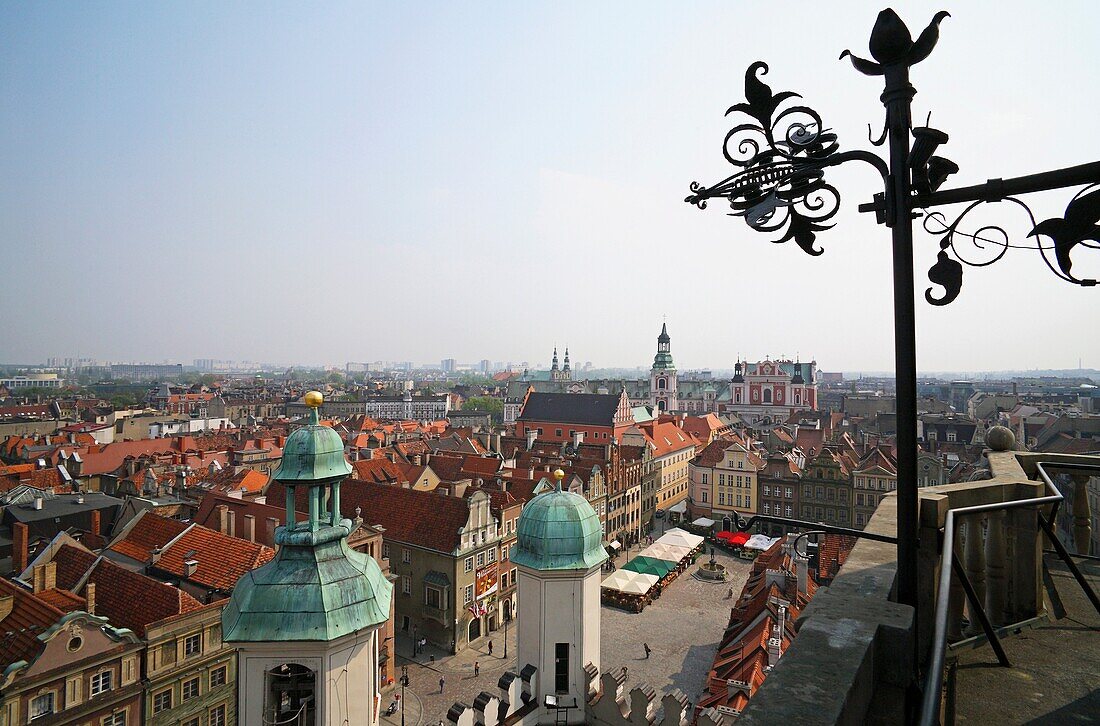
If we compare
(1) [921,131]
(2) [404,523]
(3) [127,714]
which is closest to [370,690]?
(1) [921,131]

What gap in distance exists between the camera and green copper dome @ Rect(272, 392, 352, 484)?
9375mm

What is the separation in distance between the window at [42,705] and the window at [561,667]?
16154mm

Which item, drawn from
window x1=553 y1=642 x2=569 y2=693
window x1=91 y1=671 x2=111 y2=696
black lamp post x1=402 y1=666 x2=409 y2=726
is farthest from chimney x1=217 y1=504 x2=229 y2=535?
window x1=553 y1=642 x2=569 y2=693

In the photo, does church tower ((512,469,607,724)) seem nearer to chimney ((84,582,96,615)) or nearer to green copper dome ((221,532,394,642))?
green copper dome ((221,532,394,642))

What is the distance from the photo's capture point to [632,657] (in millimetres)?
29500

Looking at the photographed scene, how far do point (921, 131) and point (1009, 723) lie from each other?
3.05 m

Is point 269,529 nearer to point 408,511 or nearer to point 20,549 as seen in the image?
point 408,511

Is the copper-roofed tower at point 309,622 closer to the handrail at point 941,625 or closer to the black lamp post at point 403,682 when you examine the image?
the handrail at point 941,625

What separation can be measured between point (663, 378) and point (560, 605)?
110 meters

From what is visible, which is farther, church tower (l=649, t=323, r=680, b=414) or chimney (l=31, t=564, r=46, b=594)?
church tower (l=649, t=323, r=680, b=414)

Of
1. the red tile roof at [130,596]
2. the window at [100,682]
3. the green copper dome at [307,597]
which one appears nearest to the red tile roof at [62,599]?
the red tile roof at [130,596]

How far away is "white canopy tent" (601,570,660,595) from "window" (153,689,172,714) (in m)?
22.2

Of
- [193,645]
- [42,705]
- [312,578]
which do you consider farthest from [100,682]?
[312,578]

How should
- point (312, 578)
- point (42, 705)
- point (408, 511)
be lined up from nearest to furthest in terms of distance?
1. point (312, 578)
2. point (42, 705)
3. point (408, 511)
